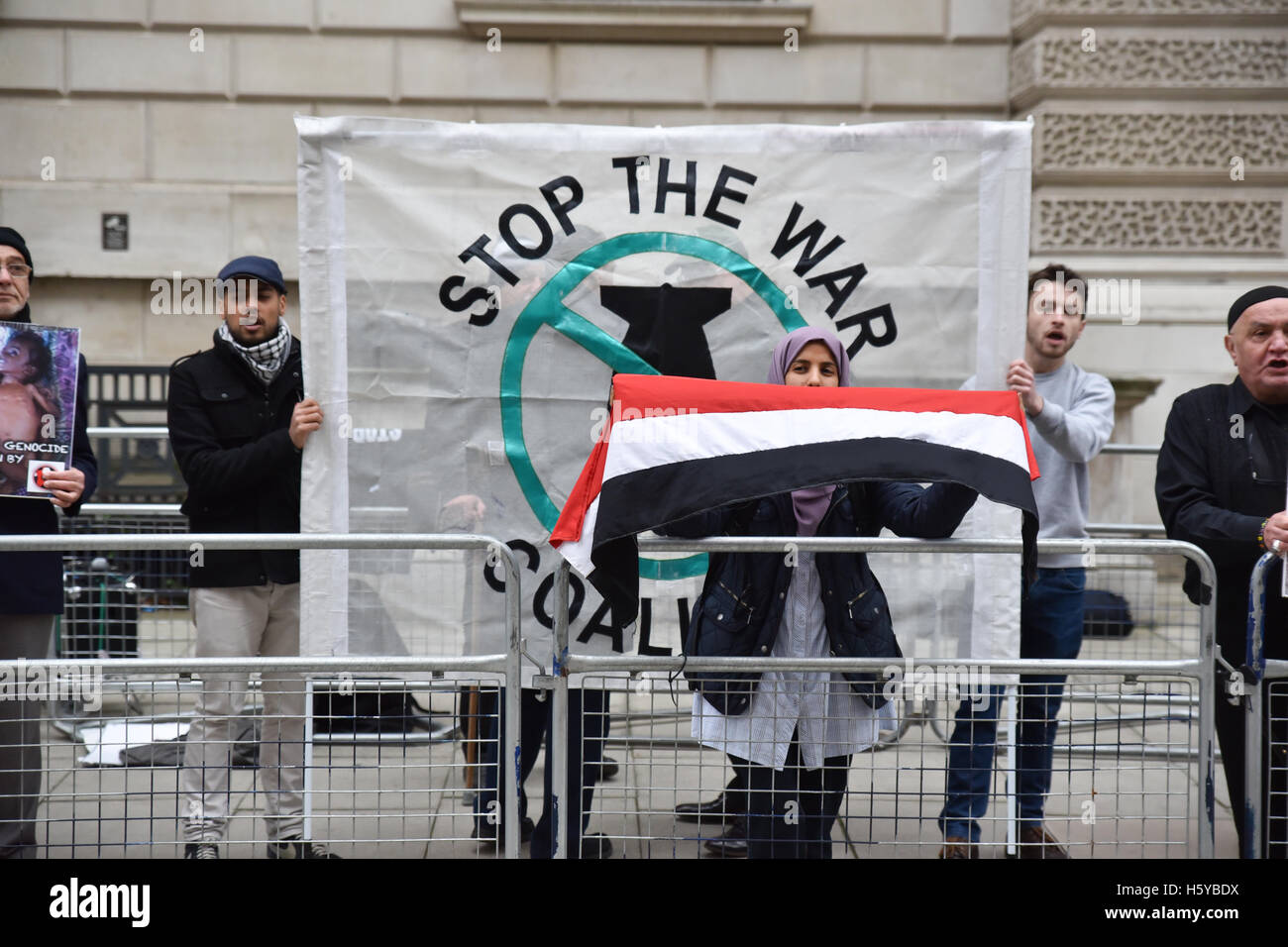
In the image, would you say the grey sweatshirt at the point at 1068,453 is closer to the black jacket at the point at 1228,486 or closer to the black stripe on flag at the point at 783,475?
the black jacket at the point at 1228,486

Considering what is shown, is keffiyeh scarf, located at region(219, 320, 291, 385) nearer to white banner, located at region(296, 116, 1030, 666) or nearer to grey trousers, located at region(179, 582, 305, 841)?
white banner, located at region(296, 116, 1030, 666)

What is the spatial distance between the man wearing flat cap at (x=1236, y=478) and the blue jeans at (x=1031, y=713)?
0.57m

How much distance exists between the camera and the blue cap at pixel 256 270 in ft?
14.2

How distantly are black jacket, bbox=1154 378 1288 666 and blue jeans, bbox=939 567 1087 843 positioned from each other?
2.01 ft

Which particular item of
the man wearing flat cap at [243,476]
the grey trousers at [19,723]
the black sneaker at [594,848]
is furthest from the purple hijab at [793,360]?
the grey trousers at [19,723]

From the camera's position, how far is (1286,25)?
32.9 ft

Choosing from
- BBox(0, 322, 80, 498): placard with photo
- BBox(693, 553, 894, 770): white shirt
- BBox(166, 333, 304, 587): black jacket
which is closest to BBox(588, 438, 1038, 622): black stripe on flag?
BBox(693, 553, 894, 770): white shirt

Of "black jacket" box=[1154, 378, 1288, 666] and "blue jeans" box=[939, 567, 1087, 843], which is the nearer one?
"black jacket" box=[1154, 378, 1288, 666]

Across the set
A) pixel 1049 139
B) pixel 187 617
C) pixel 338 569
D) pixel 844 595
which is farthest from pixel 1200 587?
pixel 1049 139

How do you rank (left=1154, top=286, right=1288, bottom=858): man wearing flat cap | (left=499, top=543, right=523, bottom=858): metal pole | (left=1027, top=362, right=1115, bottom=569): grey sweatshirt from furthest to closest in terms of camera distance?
1. (left=1027, top=362, right=1115, bottom=569): grey sweatshirt
2. (left=1154, top=286, right=1288, bottom=858): man wearing flat cap
3. (left=499, top=543, right=523, bottom=858): metal pole

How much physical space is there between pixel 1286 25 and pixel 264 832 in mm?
10043

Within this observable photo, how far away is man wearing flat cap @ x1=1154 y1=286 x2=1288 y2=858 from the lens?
3816 mm

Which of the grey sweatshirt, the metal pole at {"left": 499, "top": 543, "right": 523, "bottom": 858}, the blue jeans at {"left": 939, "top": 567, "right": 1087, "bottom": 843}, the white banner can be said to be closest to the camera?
the metal pole at {"left": 499, "top": 543, "right": 523, "bottom": 858}

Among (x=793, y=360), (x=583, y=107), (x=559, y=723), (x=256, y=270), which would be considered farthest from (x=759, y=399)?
(x=583, y=107)
